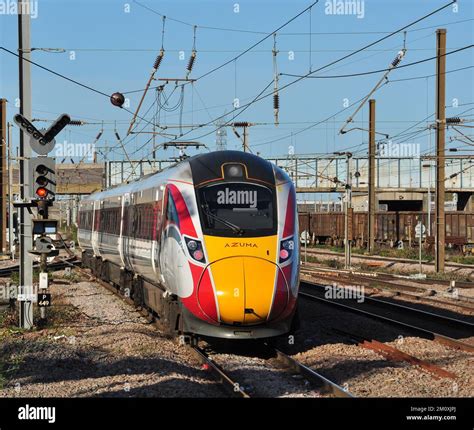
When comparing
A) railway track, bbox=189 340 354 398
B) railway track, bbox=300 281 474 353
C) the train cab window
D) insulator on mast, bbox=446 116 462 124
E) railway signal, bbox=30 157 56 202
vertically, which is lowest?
railway track, bbox=300 281 474 353

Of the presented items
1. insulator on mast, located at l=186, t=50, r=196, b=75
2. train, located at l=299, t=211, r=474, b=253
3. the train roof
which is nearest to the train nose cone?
the train roof

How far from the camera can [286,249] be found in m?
11.1

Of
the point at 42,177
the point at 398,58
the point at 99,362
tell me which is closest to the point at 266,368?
the point at 99,362

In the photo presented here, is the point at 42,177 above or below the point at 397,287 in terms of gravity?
above

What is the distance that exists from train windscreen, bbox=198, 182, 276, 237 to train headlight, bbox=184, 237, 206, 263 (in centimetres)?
23

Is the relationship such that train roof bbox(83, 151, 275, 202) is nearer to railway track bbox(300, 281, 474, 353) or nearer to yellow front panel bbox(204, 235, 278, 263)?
yellow front panel bbox(204, 235, 278, 263)

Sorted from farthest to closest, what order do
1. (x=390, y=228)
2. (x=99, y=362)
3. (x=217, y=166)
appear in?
1. (x=390, y=228)
2. (x=217, y=166)
3. (x=99, y=362)

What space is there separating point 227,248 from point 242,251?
9.1 inches

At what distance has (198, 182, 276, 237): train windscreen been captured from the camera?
10867 millimetres

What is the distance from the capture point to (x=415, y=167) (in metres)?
70.5

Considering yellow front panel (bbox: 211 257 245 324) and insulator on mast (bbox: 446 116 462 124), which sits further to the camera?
insulator on mast (bbox: 446 116 462 124)

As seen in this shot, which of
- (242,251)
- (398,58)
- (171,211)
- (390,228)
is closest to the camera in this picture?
(242,251)

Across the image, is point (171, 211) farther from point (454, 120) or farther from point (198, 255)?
point (454, 120)
